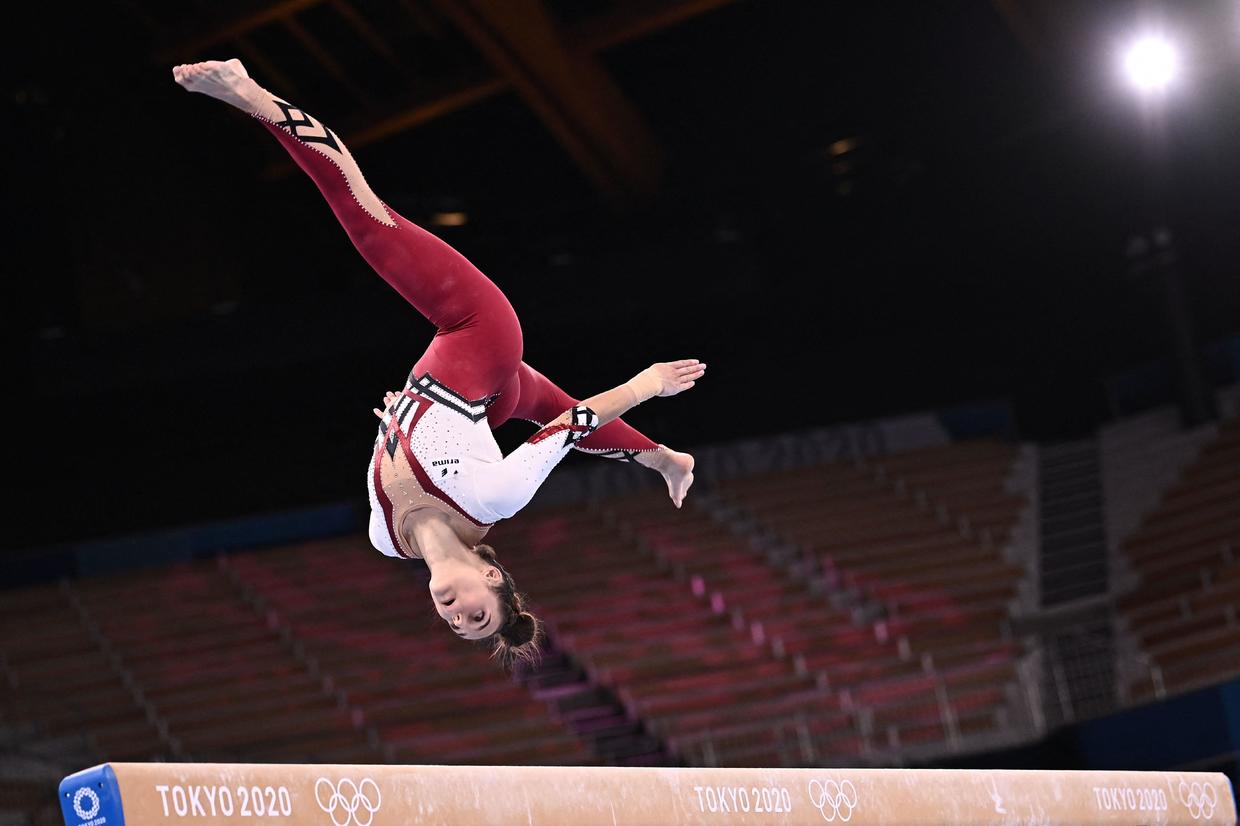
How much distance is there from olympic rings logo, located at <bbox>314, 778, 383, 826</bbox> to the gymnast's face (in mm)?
761

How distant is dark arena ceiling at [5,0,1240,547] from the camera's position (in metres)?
15.7

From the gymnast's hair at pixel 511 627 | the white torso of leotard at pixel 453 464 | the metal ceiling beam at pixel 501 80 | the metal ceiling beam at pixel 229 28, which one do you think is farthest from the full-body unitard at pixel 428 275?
the metal ceiling beam at pixel 229 28

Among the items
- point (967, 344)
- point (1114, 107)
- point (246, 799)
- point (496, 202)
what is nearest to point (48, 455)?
point (496, 202)

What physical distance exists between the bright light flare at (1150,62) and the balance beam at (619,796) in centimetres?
990

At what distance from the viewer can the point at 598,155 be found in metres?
16.2

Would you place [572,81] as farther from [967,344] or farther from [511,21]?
[967,344]

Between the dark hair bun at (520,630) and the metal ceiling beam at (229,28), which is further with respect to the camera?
the metal ceiling beam at (229,28)

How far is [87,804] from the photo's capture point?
10.2 ft

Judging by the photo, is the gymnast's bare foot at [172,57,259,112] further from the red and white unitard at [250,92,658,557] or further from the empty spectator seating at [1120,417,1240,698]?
the empty spectator seating at [1120,417,1240,698]

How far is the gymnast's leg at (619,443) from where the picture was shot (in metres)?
5.04

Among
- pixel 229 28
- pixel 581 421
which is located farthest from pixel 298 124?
pixel 229 28

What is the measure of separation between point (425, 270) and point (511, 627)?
1.22 m

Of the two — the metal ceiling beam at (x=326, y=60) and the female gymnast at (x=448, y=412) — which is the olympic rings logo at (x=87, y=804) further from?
the metal ceiling beam at (x=326, y=60)

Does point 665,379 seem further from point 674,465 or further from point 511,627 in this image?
point 511,627
